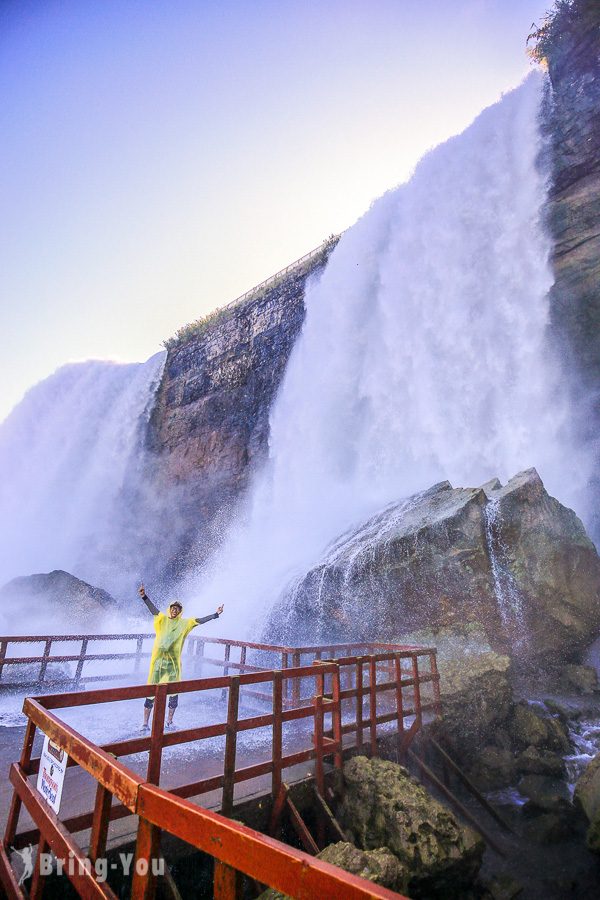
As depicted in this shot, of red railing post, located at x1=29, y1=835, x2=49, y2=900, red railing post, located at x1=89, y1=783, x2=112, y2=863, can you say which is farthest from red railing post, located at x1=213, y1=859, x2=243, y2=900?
red railing post, located at x1=29, y1=835, x2=49, y2=900

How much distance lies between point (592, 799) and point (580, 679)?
5.35 metres

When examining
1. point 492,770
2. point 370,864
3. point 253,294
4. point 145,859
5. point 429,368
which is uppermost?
point 253,294

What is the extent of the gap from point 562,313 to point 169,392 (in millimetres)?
23777

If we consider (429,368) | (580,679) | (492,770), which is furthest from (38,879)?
(429,368)

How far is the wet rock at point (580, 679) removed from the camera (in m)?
9.90

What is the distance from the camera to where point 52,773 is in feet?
9.13

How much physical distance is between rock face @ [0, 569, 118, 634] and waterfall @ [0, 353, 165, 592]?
339 inches

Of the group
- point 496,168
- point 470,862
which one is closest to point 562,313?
point 496,168

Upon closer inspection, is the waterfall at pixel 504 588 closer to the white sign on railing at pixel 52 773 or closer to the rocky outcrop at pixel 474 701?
the rocky outcrop at pixel 474 701

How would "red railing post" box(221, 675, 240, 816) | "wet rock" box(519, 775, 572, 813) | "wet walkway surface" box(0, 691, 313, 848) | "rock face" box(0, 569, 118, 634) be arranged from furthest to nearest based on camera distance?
1. "rock face" box(0, 569, 118, 634)
2. "wet rock" box(519, 775, 572, 813)
3. "wet walkway surface" box(0, 691, 313, 848)
4. "red railing post" box(221, 675, 240, 816)

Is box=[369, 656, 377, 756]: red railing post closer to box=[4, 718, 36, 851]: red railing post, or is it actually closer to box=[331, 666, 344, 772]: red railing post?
box=[331, 666, 344, 772]: red railing post

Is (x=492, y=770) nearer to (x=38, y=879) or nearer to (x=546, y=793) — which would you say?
(x=546, y=793)

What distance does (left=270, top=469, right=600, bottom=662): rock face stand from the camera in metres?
10.3

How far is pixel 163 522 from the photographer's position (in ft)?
96.7
